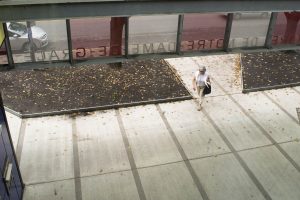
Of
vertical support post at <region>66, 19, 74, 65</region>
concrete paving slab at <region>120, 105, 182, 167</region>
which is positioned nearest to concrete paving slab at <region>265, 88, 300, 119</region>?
concrete paving slab at <region>120, 105, 182, 167</region>

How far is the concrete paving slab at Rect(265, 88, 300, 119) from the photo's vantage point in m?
12.3

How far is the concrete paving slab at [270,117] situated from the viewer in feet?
35.8

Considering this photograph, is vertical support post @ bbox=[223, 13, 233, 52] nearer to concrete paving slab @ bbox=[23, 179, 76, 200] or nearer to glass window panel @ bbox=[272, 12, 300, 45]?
glass window panel @ bbox=[272, 12, 300, 45]

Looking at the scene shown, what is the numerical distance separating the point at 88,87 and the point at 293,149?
25.0 ft

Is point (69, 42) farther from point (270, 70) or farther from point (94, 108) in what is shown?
point (270, 70)

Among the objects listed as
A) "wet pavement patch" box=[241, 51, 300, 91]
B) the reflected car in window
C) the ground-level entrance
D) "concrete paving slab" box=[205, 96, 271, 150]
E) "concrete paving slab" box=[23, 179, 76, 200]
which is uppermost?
the reflected car in window

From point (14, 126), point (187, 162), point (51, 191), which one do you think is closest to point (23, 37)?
point (51, 191)

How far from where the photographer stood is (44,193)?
8.33 m

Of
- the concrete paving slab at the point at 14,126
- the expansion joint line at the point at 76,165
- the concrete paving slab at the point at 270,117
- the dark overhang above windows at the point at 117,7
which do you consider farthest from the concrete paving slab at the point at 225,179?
the concrete paving slab at the point at 14,126

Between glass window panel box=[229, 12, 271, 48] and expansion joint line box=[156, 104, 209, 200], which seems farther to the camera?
expansion joint line box=[156, 104, 209, 200]

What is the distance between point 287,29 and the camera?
29.2 feet

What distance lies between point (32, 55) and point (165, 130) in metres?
5.11

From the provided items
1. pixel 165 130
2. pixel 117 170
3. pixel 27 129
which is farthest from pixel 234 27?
pixel 27 129

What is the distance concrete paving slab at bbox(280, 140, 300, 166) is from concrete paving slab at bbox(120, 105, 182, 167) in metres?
3.37
